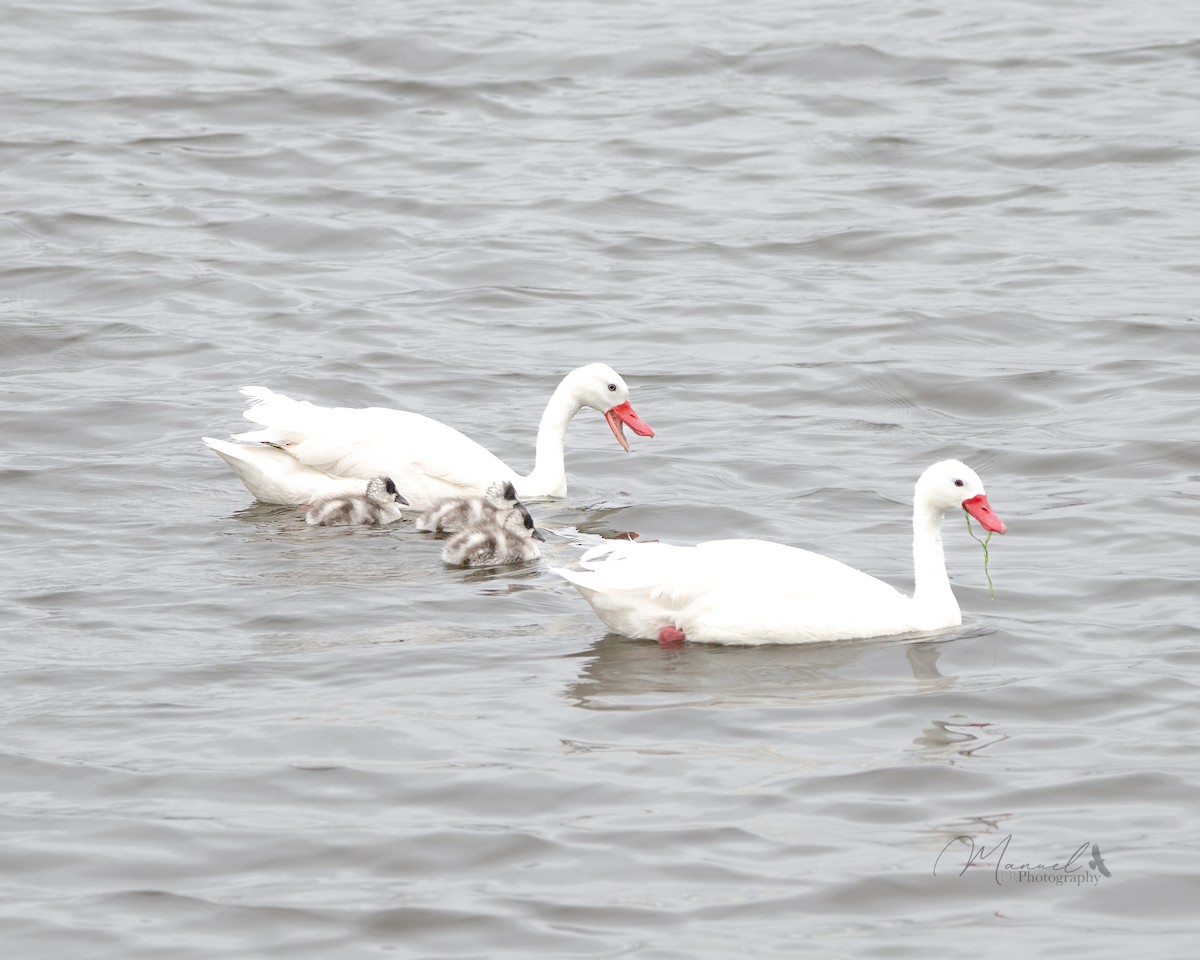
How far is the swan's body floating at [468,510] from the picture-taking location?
36.4 feet

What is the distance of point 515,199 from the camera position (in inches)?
747

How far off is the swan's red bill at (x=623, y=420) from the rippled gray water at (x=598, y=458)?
0.32 m

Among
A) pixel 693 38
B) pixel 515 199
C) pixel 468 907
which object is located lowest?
pixel 468 907

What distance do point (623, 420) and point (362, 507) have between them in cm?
188

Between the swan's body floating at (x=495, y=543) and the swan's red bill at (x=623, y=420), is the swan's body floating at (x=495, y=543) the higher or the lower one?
the lower one

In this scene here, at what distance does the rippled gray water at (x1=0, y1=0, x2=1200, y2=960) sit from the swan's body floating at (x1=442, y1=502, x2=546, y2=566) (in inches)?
5.8

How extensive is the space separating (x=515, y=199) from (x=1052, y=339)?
5716 millimetres

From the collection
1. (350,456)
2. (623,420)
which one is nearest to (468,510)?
(350,456)

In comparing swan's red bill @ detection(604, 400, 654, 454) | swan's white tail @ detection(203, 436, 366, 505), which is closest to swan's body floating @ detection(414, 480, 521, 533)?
swan's white tail @ detection(203, 436, 366, 505)

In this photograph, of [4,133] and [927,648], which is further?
[4,133]

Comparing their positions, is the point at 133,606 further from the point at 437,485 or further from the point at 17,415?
the point at 17,415

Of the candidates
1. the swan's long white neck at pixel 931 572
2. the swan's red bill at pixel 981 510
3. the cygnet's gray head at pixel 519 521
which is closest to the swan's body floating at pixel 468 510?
the cygnet's gray head at pixel 519 521

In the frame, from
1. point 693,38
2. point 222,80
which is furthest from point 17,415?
point 693,38

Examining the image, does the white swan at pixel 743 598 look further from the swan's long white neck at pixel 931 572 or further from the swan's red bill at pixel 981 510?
the swan's red bill at pixel 981 510
